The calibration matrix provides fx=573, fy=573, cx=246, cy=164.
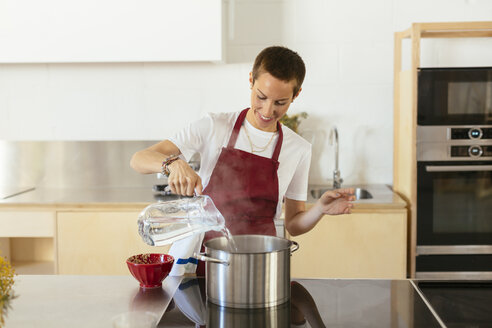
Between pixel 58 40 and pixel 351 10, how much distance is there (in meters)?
1.72

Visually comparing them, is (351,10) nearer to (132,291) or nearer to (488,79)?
(488,79)

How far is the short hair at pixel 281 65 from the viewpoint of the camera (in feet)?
5.91

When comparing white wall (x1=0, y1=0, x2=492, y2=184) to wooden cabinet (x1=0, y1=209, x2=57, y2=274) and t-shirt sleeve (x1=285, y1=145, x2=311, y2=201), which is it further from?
t-shirt sleeve (x1=285, y1=145, x2=311, y2=201)

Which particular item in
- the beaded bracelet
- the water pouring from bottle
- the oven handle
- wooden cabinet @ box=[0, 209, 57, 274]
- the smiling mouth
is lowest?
wooden cabinet @ box=[0, 209, 57, 274]

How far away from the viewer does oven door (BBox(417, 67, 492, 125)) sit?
2.92 metres

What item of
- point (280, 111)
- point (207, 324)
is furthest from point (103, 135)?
point (207, 324)

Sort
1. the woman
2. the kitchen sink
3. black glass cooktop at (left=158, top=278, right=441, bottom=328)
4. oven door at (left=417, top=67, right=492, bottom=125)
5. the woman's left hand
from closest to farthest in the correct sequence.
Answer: black glass cooktop at (left=158, top=278, right=441, bottom=328) → the woman's left hand → the woman → oven door at (left=417, top=67, right=492, bottom=125) → the kitchen sink

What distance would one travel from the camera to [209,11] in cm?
309

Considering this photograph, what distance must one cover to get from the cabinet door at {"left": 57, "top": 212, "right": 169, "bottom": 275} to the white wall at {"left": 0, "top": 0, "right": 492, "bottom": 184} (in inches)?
29.5

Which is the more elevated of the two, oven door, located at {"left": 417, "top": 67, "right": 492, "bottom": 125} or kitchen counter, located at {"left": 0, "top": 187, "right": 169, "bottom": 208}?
oven door, located at {"left": 417, "top": 67, "right": 492, "bottom": 125}

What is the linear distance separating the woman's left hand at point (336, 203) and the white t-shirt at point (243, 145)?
28 centimetres

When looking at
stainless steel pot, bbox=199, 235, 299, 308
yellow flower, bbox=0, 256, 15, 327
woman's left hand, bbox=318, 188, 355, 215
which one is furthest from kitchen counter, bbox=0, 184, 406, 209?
yellow flower, bbox=0, 256, 15, 327

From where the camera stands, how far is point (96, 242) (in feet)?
9.82

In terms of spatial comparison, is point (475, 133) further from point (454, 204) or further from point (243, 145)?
point (243, 145)
